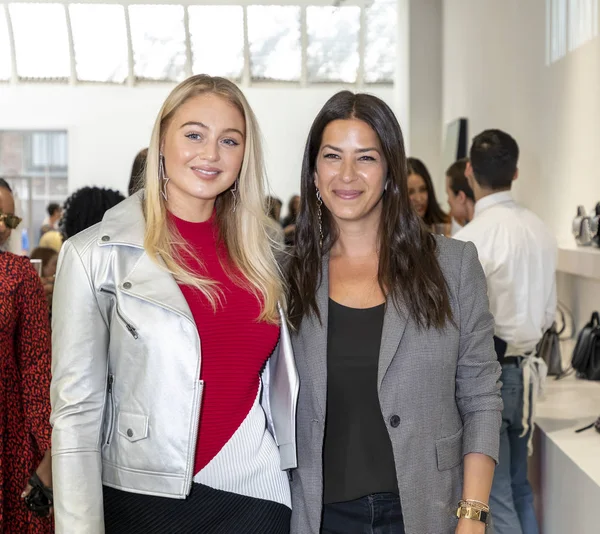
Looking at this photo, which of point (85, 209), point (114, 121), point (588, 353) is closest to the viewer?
point (85, 209)

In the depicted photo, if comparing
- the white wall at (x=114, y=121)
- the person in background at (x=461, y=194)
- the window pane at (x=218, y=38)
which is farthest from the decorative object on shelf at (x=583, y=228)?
the window pane at (x=218, y=38)

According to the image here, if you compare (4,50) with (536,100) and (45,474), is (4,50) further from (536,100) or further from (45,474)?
(45,474)

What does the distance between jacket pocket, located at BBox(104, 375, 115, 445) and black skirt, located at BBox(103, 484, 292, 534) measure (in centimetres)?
13

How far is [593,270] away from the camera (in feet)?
15.7

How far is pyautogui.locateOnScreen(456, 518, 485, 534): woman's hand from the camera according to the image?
7.36 ft

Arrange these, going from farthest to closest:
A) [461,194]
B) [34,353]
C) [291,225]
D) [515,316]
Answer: [291,225]
[461,194]
[515,316]
[34,353]

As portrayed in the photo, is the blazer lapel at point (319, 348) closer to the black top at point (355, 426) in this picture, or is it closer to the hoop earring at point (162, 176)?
the black top at point (355, 426)

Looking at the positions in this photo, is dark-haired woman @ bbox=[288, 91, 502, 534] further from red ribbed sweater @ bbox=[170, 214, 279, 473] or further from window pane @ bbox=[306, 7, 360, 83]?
window pane @ bbox=[306, 7, 360, 83]

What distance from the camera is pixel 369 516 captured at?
2.23 metres

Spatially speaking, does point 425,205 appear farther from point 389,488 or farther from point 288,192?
point 288,192

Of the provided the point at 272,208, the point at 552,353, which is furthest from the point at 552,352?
the point at 272,208

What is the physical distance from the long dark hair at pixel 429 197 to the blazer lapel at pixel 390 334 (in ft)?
10.6

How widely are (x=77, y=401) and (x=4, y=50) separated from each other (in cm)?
1894

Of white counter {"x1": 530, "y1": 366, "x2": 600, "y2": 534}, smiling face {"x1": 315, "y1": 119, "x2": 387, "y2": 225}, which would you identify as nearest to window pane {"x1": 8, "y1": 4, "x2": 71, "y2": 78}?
white counter {"x1": 530, "y1": 366, "x2": 600, "y2": 534}
